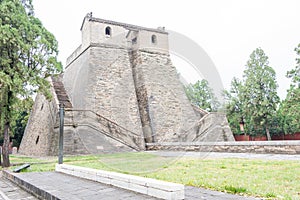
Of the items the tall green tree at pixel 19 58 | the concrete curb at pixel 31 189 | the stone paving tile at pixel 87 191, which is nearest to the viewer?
the stone paving tile at pixel 87 191

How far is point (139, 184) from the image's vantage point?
3.45 metres

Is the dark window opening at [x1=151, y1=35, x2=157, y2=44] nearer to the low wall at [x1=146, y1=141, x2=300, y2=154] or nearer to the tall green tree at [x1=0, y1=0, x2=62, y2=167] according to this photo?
the low wall at [x1=146, y1=141, x2=300, y2=154]

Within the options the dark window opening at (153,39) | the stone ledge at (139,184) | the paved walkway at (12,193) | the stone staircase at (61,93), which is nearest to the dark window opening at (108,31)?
the dark window opening at (153,39)

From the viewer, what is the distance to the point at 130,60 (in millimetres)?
18078

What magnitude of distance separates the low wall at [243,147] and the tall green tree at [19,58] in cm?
577

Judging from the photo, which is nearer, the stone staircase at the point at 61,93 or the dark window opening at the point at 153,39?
the stone staircase at the point at 61,93

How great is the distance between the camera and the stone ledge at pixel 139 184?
9.76 feet

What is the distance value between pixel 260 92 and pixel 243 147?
12.7 meters

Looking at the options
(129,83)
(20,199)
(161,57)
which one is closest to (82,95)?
(129,83)

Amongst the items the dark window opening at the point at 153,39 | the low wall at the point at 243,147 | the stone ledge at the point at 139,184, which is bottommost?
the stone ledge at the point at 139,184

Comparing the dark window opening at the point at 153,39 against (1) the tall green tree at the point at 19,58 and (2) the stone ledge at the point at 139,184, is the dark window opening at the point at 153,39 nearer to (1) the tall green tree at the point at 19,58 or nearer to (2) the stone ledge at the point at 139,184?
(1) the tall green tree at the point at 19,58

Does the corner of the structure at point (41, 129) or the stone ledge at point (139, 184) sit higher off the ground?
the corner of the structure at point (41, 129)

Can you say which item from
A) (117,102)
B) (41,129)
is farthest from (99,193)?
(41,129)

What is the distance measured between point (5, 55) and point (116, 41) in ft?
31.9
